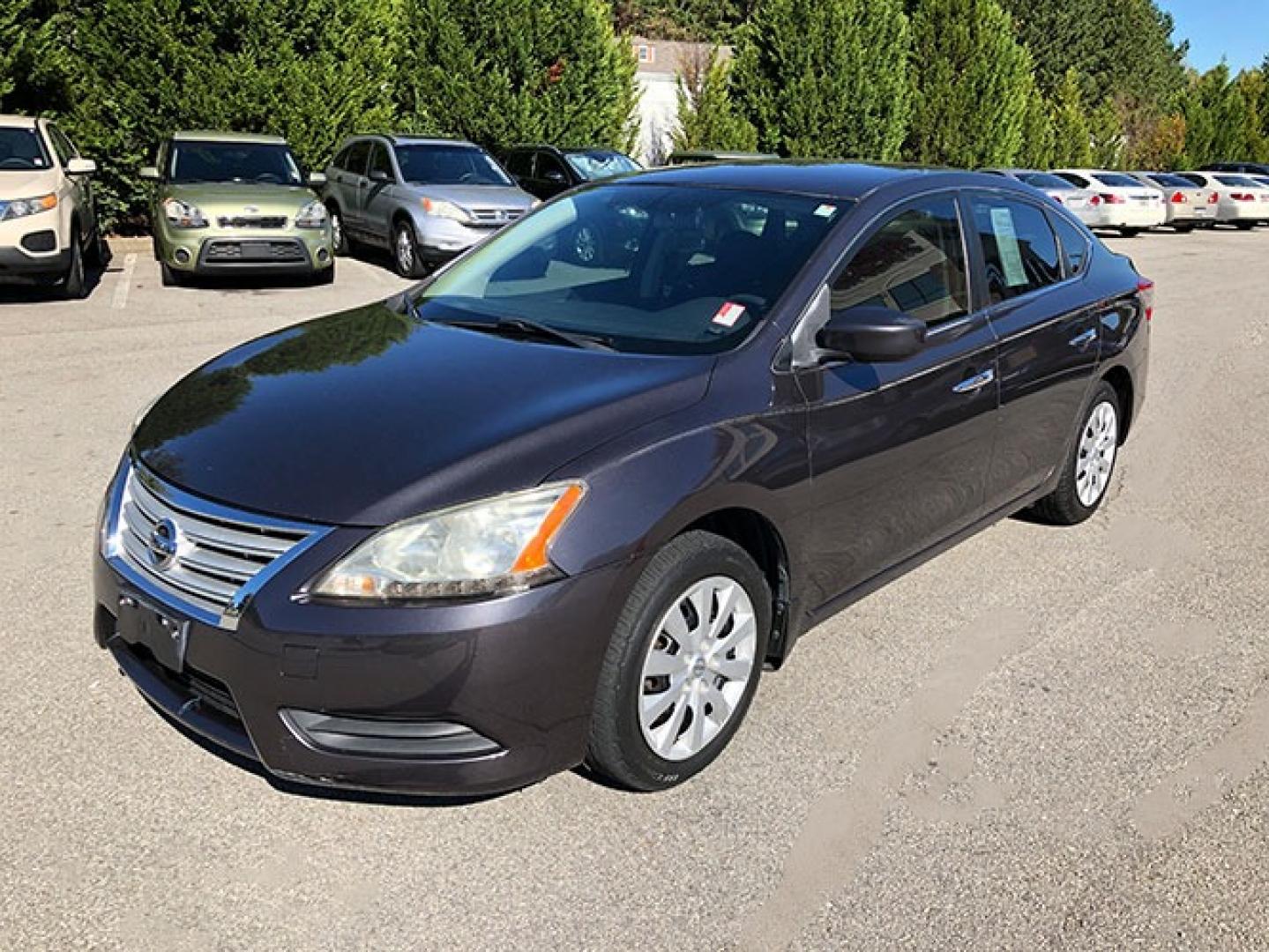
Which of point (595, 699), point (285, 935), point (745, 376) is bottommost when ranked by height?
point (285, 935)

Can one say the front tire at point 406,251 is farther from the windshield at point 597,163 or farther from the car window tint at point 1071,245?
the car window tint at point 1071,245

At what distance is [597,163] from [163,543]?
14269mm

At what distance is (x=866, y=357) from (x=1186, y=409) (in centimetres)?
566

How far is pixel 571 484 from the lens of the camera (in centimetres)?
269

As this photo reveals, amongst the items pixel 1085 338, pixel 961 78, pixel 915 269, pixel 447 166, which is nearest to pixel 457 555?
pixel 915 269

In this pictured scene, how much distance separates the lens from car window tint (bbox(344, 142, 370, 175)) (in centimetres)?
1433

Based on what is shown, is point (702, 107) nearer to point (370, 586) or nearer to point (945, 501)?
point (945, 501)

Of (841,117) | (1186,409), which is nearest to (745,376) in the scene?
(1186,409)

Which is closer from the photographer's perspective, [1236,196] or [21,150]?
[21,150]

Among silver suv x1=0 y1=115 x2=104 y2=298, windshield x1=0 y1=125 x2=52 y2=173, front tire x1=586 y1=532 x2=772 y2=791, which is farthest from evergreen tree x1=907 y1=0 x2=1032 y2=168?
front tire x1=586 y1=532 x2=772 y2=791

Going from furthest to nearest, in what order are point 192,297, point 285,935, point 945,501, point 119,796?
point 192,297, point 945,501, point 119,796, point 285,935

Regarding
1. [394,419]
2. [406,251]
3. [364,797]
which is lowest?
[364,797]

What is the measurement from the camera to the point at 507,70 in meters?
18.9

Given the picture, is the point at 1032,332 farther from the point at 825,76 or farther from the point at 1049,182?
the point at 1049,182
